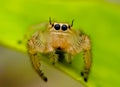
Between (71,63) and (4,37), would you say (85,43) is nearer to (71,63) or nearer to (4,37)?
(71,63)

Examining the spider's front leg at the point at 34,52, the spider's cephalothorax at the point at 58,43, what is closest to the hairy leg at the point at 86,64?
the spider's cephalothorax at the point at 58,43

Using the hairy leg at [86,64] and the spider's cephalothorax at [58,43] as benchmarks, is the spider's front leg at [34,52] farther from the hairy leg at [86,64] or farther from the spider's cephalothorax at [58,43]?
the hairy leg at [86,64]

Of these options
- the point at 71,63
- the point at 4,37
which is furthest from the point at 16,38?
the point at 71,63

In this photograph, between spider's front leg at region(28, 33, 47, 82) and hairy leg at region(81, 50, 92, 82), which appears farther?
spider's front leg at region(28, 33, 47, 82)

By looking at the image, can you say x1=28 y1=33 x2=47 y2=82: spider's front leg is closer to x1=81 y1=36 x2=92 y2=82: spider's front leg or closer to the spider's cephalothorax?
the spider's cephalothorax

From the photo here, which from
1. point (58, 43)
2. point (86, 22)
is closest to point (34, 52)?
point (58, 43)

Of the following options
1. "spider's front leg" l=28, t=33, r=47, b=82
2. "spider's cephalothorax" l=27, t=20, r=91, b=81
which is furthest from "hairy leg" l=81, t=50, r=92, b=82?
"spider's front leg" l=28, t=33, r=47, b=82
